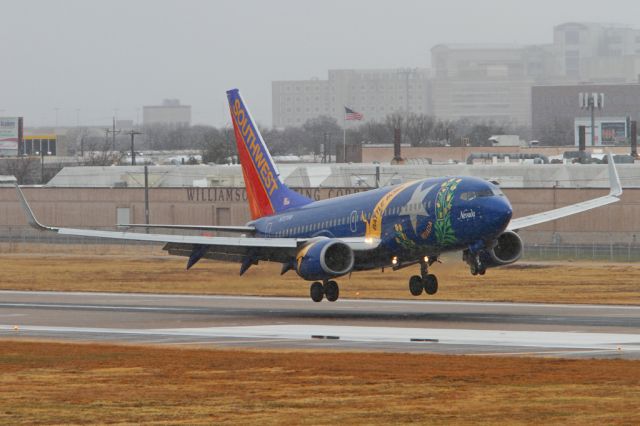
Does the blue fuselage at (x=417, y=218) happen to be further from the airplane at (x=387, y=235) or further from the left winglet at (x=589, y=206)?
the left winglet at (x=589, y=206)

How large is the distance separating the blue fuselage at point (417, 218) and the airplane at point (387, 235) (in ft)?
0.12

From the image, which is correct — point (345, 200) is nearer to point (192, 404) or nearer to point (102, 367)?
point (102, 367)

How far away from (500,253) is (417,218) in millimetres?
3765

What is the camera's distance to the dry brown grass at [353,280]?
2618 inches

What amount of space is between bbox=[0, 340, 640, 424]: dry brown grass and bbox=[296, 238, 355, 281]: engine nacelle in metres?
13.2

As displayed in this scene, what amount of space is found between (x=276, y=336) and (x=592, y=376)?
53.1ft

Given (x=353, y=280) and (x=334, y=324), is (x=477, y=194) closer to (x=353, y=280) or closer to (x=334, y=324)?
(x=334, y=324)

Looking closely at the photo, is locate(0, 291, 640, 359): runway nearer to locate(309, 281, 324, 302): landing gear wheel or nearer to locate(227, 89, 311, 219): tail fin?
locate(309, 281, 324, 302): landing gear wheel

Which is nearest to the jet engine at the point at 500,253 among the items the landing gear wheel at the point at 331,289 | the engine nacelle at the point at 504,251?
the engine nacelle at the point at 504,251

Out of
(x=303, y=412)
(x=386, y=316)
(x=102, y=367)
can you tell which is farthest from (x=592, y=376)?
(x=386, y=316)

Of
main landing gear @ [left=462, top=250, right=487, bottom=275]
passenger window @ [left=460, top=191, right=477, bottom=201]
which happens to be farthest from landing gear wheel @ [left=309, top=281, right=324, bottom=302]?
passenger window @ [left=460, top=191, right=477, bottom=201]

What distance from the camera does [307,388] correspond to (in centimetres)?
3338

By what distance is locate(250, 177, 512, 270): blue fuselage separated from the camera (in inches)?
2082

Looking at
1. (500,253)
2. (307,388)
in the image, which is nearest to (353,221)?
(500,253)
